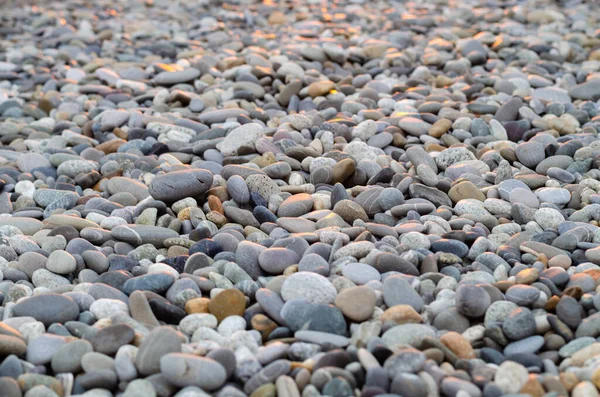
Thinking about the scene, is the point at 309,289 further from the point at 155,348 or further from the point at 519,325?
the point at 519,325

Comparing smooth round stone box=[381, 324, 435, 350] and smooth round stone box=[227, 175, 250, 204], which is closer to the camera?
smooth round stone box=[381, 324, 435, 350]

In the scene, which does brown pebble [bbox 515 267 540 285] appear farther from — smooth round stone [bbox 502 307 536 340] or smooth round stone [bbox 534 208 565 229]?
smooth round stone [bbox 534 208 565 229]

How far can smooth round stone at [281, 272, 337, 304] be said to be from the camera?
217 centimetres

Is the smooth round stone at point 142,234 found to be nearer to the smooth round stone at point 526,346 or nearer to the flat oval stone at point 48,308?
the flat oval stone at point 48,308

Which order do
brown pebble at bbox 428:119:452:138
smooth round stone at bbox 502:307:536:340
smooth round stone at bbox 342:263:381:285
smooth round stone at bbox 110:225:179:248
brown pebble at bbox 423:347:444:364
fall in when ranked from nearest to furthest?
brown pebble at bbox 423:347:444:364 → smooth round stone at bbox 502:307:536:340 → smooth round stone at bbox 342:263:381:285 → smooth round stone at bbox 110:225:179:248 → brown pebble at bbox 428:119:452:138

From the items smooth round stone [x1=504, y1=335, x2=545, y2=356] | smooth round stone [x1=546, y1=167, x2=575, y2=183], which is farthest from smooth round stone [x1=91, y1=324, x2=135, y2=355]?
smooth round stone [x1=546, y1=167, x2=575, y2=183]

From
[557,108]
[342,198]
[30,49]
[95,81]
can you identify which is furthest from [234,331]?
[30,49]

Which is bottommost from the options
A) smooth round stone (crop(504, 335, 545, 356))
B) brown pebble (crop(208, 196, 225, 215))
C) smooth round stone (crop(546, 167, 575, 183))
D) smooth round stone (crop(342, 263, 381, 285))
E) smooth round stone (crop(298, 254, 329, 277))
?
brown pebble (crop(208, 196, 225, 215))

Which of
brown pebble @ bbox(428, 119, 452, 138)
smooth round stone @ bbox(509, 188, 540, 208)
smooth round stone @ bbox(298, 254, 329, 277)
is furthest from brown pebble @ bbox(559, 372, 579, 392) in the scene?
brown pebble @ bbox(428, 119, 452, 138)

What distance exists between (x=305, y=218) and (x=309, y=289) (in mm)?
607

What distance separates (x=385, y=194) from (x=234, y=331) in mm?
1017

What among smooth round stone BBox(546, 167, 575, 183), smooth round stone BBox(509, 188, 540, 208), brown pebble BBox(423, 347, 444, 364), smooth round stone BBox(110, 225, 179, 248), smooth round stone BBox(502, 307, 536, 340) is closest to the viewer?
brown pebble BBox(423, 347, 444, 364)

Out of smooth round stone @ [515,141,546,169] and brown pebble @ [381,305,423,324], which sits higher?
smooth round stone @ [515,141,546,169]

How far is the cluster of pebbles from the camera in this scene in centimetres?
193
